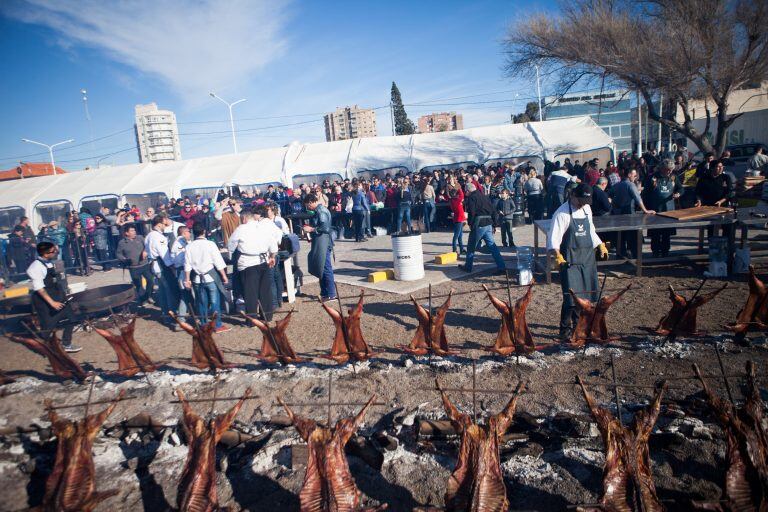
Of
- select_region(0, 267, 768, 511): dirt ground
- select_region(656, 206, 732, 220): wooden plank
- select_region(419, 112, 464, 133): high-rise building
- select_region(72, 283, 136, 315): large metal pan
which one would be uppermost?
select_region(419, 112, 464, 133): high-rise building

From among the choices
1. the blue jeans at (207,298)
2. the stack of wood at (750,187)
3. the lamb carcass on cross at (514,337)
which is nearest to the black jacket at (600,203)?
the lamb carcass on cross at (514,337)

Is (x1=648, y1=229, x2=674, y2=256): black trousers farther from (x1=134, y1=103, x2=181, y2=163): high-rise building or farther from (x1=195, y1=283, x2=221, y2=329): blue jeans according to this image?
(x1=134, y1=103, x2=181, y2=163): high-rise building

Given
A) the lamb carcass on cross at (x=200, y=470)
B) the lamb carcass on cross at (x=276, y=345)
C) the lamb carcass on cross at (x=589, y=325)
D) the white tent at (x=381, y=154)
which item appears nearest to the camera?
the lamb carcass on cross at (x=200, y=470)

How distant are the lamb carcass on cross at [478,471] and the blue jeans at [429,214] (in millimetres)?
13095

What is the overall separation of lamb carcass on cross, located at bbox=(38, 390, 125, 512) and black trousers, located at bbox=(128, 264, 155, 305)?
A: 598 centimetres

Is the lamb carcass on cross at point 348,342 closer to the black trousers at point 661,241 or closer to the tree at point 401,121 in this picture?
the black trousers at point 661,241

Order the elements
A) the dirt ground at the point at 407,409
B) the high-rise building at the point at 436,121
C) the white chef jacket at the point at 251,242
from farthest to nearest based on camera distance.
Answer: the high-rise building at the point at 436,121, the white chef jacket at the point at 251,242, the dirt ground at the point at 407,409

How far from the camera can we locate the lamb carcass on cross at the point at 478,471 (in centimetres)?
287

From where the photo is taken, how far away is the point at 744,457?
2945 mm

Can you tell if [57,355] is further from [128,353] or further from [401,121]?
[401,121]

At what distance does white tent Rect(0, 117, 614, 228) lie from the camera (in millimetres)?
19422

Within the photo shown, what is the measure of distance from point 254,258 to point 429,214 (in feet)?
32.6

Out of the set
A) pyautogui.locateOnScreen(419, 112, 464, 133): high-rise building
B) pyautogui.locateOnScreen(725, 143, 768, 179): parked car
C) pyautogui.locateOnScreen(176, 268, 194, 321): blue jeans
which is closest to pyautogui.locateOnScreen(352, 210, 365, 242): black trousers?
pyautogui.locateOnScreen(176, 268, 194, 321): blue jeans

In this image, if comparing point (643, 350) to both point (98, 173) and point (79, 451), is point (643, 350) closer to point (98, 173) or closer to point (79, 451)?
point (79, 451)
